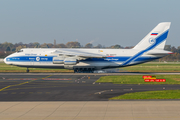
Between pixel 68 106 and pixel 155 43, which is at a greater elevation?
pixel 155 43

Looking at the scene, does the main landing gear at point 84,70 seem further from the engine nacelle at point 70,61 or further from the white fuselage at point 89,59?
the engine nacelle at point 70,61

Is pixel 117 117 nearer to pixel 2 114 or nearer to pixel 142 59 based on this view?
pixel 2 114

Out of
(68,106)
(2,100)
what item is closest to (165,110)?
(68,106)

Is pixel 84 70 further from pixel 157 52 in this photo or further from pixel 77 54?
pixel 157 52

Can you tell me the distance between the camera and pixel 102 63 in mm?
46438

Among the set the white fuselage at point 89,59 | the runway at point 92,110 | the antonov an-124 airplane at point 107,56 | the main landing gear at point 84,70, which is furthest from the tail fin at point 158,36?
the runway at point 92,110

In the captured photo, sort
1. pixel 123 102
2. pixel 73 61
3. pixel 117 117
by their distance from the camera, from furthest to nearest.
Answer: pixel 73 61
pixel 123 102
pixel 117 117

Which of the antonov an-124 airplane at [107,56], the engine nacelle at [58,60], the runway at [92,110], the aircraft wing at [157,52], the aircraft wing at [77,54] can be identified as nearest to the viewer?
the runway at [92,110]

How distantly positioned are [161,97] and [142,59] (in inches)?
1119

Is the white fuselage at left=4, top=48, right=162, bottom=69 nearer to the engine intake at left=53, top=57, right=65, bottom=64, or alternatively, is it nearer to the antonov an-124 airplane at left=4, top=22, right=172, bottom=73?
the antonov an-124 airplane at left=4, top=22, right=172, bottom=73

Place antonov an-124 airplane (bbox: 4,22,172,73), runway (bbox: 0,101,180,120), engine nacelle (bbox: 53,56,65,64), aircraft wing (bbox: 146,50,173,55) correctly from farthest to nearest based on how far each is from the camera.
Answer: antonov an-124 airplane (bbox: 4,22,172,73) < engine nacelle (bbox: 53,56,65,64) < aircraft wing (bbox: 146,50,173,55) < runway (bbox: 0,101,180,120)

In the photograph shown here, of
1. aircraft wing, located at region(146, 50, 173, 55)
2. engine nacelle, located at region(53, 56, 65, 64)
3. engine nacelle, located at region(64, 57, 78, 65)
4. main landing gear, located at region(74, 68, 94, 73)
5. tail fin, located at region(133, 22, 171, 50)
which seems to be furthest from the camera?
main landing gear, located at region(74, 68, 94, 73)

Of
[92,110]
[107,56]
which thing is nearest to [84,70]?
[107,56]

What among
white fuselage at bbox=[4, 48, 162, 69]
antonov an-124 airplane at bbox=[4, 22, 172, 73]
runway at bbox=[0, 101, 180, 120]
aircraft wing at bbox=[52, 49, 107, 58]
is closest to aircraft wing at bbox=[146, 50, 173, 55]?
antonov an-124 airplane at bbox=[4, 22, 172, 73]
